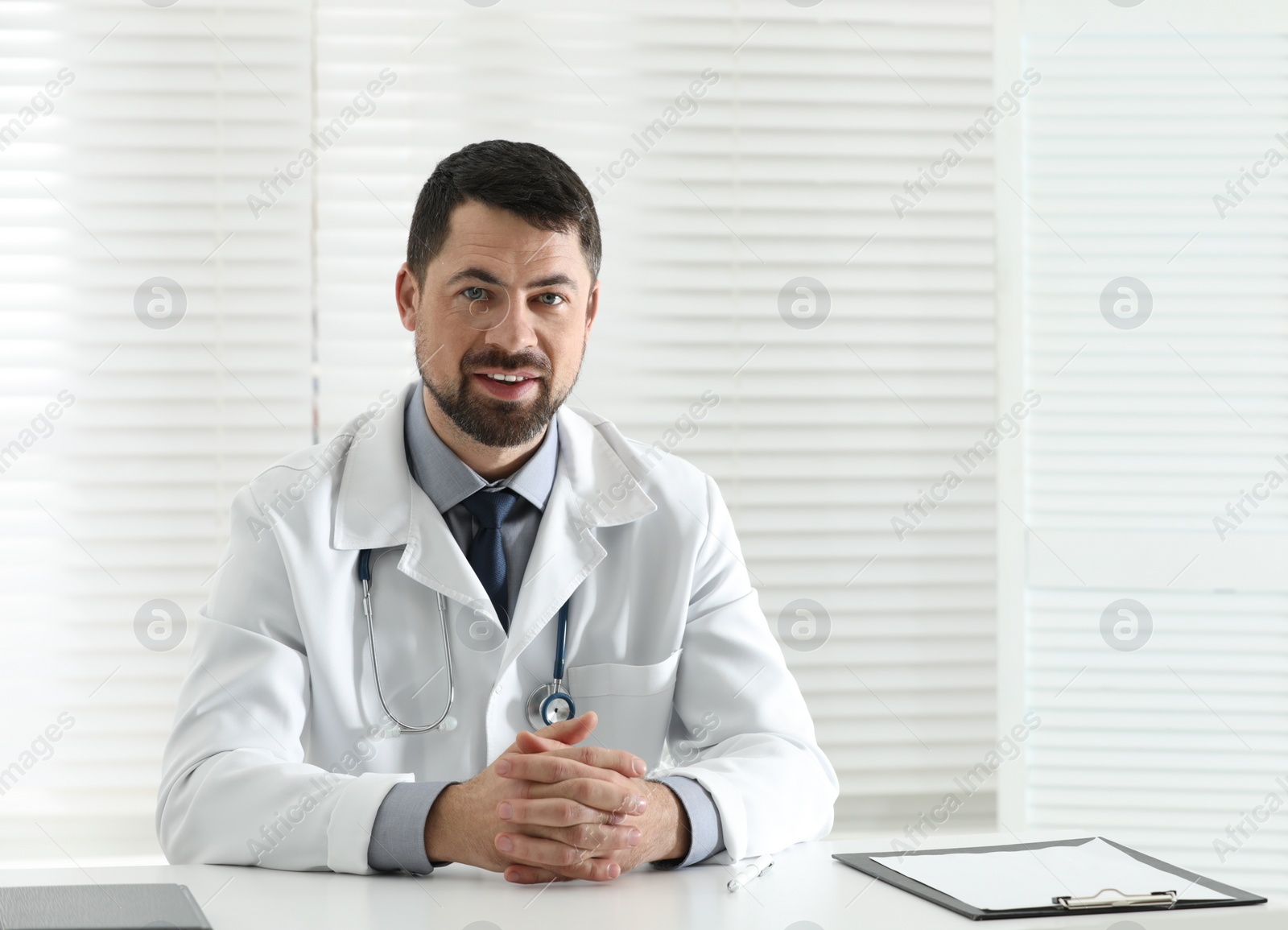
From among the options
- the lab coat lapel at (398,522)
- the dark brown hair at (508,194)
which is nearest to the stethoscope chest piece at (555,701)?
the lab coat lapel at (398,522)

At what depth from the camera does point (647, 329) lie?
2223 mm

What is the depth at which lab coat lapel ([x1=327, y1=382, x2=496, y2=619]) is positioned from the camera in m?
1.46

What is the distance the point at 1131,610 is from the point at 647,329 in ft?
3.68

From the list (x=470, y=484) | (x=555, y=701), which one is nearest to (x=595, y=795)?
(x=555, y=701)

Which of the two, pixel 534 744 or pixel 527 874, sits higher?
pixel 534 744

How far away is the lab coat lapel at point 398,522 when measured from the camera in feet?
4.79

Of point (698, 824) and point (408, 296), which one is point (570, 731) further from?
point (408, 296)

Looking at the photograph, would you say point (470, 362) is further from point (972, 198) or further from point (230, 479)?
point (972, 198)

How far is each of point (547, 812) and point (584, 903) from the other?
10 cm

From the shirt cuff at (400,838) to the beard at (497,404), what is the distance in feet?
1.87

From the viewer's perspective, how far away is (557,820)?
1136 millimetres

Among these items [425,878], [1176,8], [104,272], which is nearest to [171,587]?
[104,272]

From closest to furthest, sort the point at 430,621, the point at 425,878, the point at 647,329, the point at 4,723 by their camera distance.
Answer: the point at 425,878 → the point at 430,621 → the point at 4,723 → the point at 647,329

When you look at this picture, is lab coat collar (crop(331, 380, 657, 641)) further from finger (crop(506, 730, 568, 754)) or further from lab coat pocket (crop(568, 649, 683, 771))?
finger (crop(506, 730, 568, 754))
